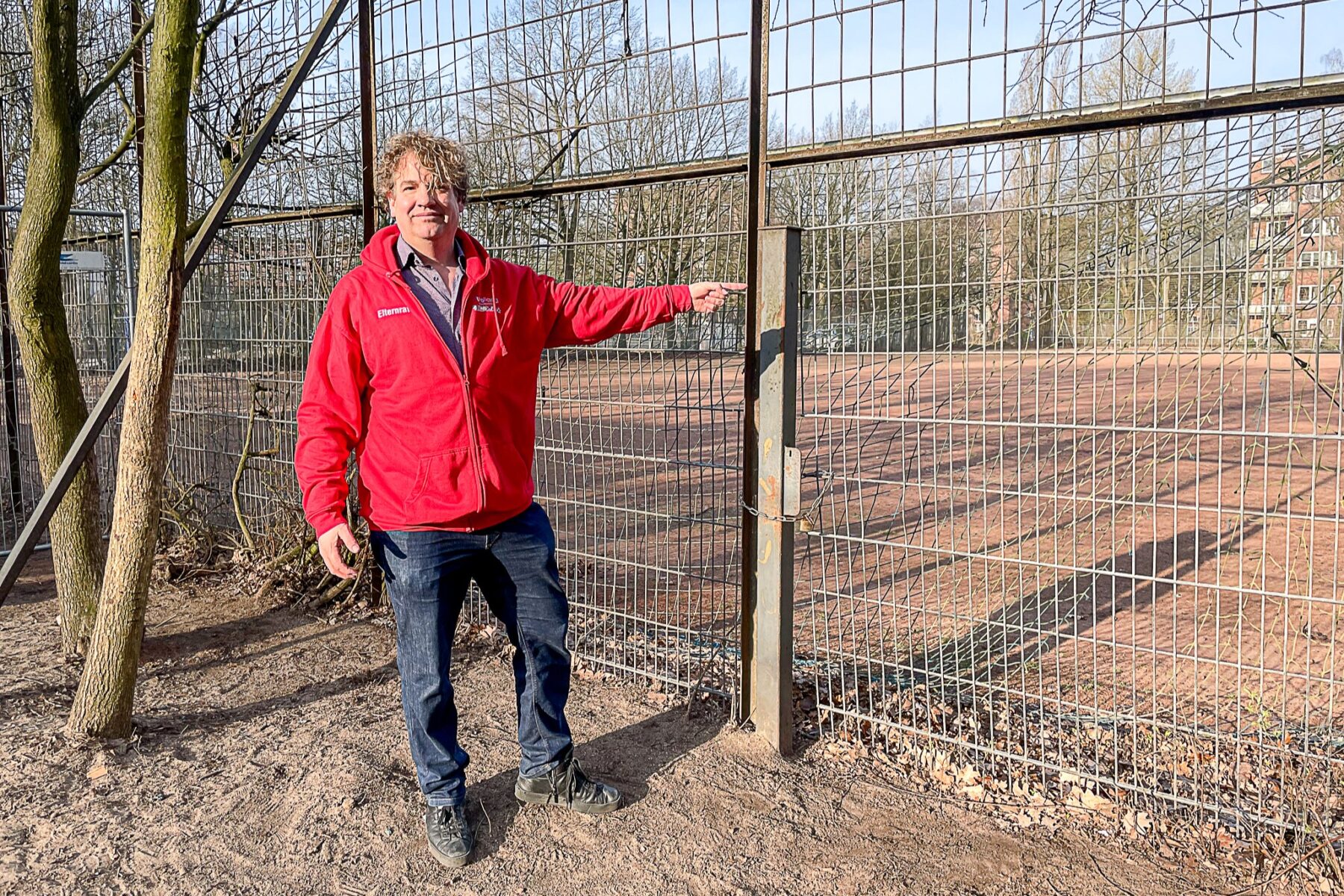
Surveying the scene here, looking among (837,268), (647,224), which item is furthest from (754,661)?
(647,224)

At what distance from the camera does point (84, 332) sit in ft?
24.8

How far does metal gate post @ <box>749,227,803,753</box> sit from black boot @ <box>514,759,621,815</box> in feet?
2.46

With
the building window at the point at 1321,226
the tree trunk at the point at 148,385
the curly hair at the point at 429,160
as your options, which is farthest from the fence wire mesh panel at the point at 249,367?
the building window at the point at 1321,226

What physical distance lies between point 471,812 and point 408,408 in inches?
54.8

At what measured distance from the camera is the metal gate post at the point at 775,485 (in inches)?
145

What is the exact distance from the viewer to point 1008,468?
1241cm

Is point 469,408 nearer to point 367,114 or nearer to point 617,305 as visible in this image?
point 617,305

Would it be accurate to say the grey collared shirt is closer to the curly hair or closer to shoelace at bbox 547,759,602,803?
the curly hair

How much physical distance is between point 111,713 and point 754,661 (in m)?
2.44

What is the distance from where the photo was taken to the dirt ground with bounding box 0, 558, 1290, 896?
3.05 meters

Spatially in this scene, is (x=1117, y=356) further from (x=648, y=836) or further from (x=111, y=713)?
(x=111, y=713)

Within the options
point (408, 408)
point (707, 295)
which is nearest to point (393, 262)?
point (408, 408)

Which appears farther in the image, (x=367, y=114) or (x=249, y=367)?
(x=249, y=367)

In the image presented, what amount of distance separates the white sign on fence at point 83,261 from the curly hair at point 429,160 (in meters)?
4.61
